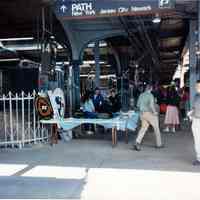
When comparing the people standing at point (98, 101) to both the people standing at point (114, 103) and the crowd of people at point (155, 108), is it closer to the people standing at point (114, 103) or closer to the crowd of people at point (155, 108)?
the crowd of people at point (155, 108)

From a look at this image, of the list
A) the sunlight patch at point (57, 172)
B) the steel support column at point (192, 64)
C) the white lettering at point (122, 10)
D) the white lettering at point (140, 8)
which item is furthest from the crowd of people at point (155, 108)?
the sunlight patch at point (57, 172)

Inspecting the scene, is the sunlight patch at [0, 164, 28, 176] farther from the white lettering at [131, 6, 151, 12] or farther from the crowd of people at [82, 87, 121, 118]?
the crowd of people at [82, 87, 121, 118]

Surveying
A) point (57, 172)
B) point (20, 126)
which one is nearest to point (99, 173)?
point (57, 172)

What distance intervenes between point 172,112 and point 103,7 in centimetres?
629

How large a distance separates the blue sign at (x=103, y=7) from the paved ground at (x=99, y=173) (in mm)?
3235

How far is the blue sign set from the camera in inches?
377

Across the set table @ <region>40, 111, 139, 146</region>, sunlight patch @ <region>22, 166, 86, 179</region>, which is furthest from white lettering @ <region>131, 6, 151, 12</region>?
sunlight patch @ <region>22, 166, 86, 179</region>

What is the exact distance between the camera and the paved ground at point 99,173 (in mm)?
6754

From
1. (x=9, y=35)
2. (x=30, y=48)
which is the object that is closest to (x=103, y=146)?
(x=9, y=35)

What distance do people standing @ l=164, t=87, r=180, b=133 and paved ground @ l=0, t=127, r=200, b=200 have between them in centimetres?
313

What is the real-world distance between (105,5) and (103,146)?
3.90m

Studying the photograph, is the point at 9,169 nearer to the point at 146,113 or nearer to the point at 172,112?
the point at 146,113

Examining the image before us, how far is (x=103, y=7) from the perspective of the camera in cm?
975

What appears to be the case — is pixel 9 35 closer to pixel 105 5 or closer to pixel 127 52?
pixel 127 52
